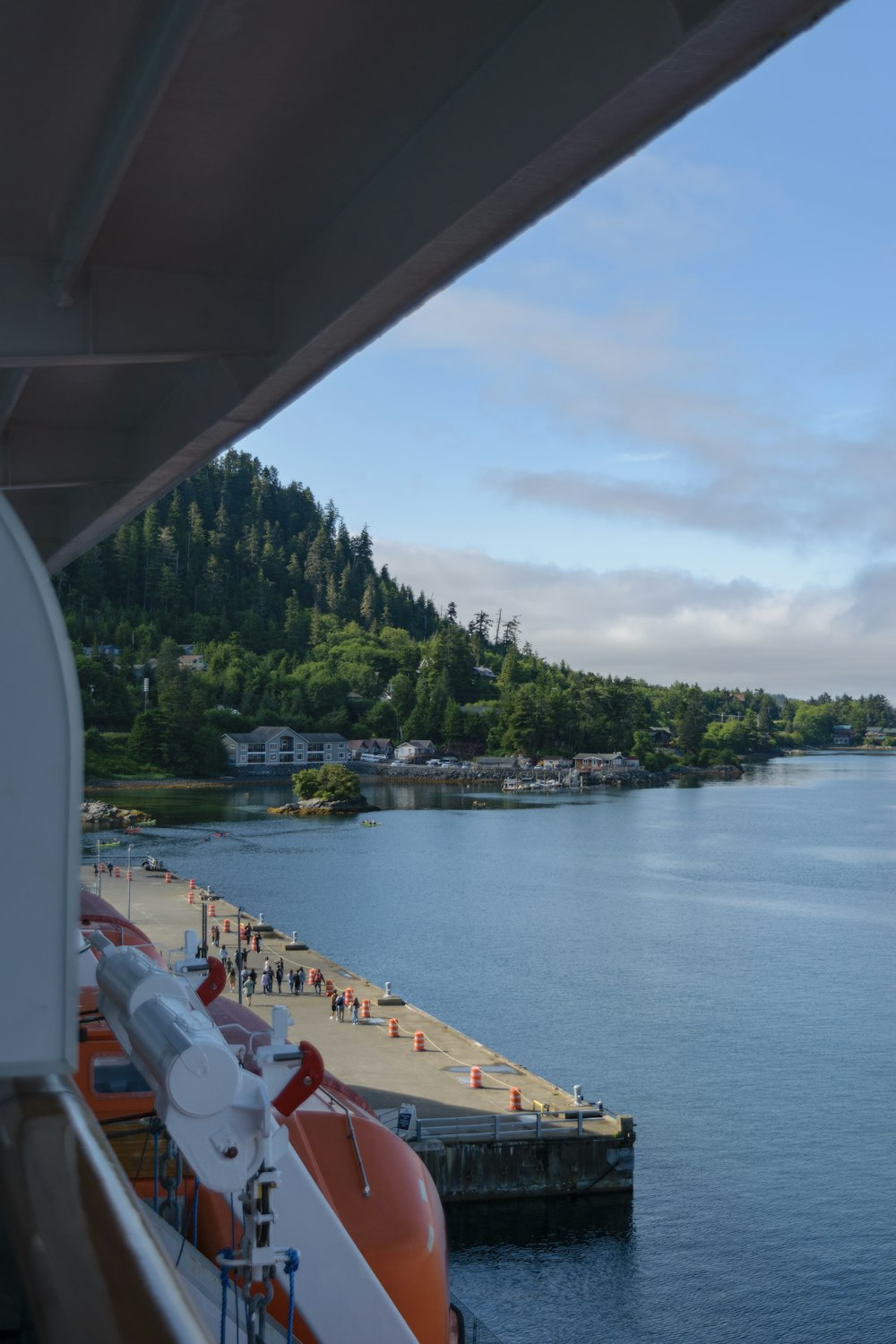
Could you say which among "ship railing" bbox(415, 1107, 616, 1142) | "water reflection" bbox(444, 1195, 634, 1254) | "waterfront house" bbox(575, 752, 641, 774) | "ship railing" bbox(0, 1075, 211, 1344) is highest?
"ship railing" bbox(0, 1075, 211, 1344)

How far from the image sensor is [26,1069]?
172 cm

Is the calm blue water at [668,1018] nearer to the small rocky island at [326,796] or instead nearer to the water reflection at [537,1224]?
the water reflection at [537,1224]

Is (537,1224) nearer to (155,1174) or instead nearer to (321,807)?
(155,1174)

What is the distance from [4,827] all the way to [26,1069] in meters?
0.39

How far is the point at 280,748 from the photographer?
12888cm

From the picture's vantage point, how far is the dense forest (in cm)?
12462

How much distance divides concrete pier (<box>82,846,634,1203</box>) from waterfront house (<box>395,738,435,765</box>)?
11302 cm

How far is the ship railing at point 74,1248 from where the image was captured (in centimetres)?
106

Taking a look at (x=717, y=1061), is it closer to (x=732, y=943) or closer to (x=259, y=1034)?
(x=732, y=943)

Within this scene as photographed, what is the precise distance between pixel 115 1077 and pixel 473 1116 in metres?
13.5

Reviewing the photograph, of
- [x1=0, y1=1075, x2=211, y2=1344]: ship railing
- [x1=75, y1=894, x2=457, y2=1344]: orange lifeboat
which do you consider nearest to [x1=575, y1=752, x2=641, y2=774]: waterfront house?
[x1=75, y1=894, x2=457, y2=1344]: orange lifeboat

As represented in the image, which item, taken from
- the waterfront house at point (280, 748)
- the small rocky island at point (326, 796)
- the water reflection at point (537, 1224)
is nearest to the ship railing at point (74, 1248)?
→ the water reflection at point (537, 1224)

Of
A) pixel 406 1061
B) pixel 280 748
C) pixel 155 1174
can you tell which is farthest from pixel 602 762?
pixel 155 1174

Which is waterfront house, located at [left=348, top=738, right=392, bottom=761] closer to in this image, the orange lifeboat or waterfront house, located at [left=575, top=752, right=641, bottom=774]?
waterfront house, located at [left=575, top=752, right=641, bottom=774]
